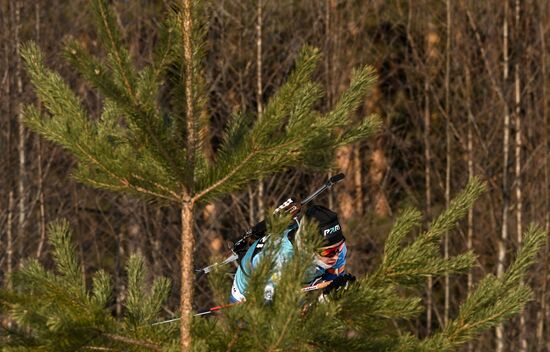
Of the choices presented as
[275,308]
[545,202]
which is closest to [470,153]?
[545,202]

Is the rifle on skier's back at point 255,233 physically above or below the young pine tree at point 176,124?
below

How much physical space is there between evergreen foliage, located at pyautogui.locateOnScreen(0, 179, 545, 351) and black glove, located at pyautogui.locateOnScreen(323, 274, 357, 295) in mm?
40

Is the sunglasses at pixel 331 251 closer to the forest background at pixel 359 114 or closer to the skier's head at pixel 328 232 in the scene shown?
the skier's head at pixel 328 232

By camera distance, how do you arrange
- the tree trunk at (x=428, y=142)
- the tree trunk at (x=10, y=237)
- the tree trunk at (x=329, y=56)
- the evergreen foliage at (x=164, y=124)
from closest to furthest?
1. the evergreen foliage at (x=164, y=124)
2. the tree trunk at (x=10, y=237)
3. the tree trunk at (x=329, y=56)
4. the tree trunk at (x=428, y=142)

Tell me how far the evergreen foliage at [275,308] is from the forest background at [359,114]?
10.3m

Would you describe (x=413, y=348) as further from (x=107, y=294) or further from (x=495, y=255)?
(x=495, y=255)

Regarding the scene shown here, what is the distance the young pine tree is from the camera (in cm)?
403

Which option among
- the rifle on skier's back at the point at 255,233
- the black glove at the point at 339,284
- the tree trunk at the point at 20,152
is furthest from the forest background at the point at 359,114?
the black glove at the point at 339,284

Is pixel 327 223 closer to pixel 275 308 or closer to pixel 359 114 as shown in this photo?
pixel 275 308

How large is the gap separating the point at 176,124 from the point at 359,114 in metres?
13.6

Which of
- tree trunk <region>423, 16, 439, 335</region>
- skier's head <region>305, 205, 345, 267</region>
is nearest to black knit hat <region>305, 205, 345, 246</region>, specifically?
skier's head <region>305, 205, 345, 267</region>

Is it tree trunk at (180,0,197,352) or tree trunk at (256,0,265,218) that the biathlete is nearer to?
tree trunk at (180,0,197,352)

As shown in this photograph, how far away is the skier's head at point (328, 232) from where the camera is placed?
433 cm

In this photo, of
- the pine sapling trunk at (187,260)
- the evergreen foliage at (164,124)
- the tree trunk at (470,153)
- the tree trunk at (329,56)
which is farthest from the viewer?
the tree trunk at (470,153)
